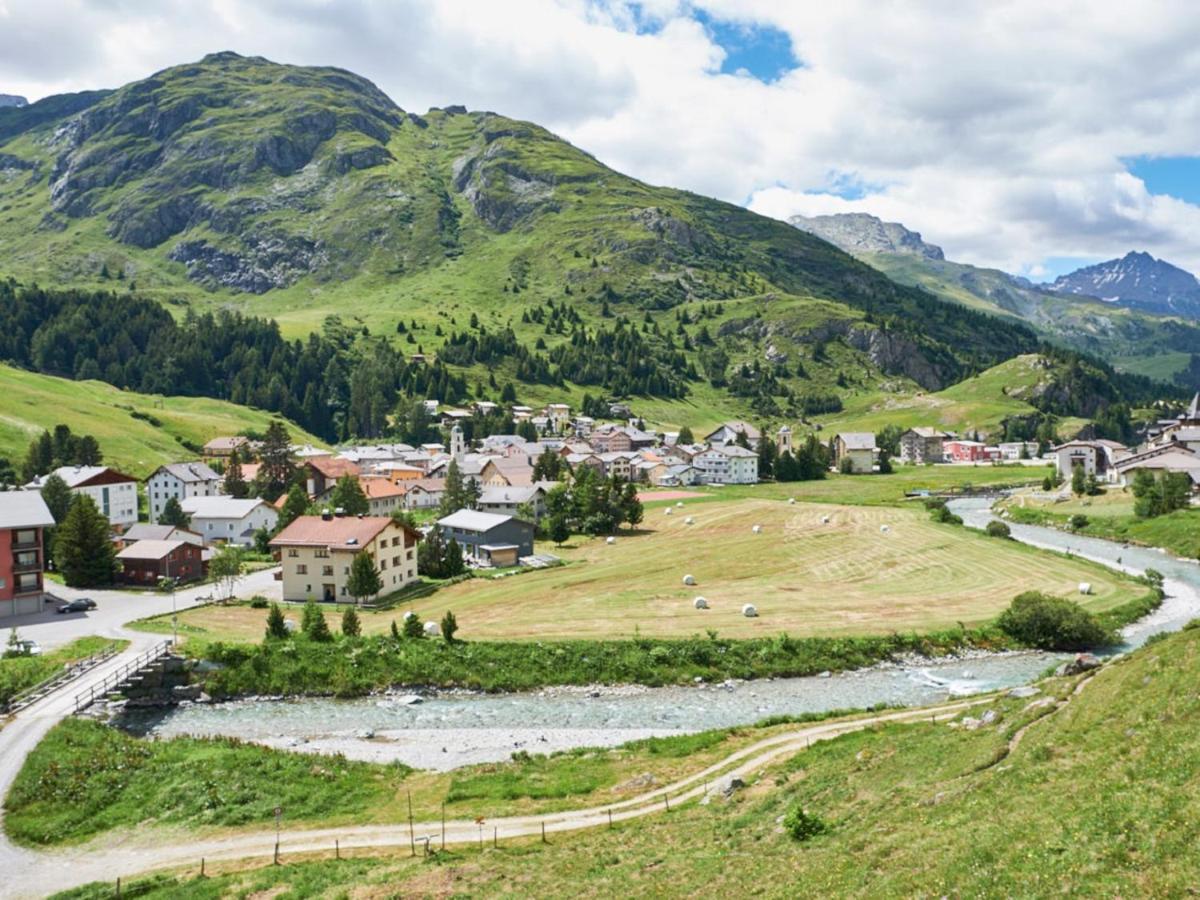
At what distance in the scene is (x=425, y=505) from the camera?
413 feet

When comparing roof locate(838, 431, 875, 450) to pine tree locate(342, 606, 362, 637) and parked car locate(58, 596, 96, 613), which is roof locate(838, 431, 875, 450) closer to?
pine tree locate(342, 606, 362, 637)

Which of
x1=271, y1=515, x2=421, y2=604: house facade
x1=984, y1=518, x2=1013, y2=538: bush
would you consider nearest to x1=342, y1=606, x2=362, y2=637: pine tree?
x1=271, y1=515, x2=421, y2=604: house facade

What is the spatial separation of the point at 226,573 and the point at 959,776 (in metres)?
66.1

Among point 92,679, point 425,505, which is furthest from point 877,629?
point 425,505

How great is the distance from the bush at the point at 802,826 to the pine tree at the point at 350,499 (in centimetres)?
8414

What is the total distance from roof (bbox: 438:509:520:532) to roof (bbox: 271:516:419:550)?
42.9 feet

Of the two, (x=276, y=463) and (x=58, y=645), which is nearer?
(x=58, y=645)

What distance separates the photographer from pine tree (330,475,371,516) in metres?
99.1

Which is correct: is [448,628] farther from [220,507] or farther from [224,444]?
[224,444]

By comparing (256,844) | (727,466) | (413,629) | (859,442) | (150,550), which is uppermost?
(859,442)

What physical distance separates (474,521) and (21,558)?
39.5 m

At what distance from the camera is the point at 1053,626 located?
173 ft

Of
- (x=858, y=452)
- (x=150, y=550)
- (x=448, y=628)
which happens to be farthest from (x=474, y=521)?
(x=858, y=452)

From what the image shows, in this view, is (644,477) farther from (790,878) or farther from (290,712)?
(790,878)
